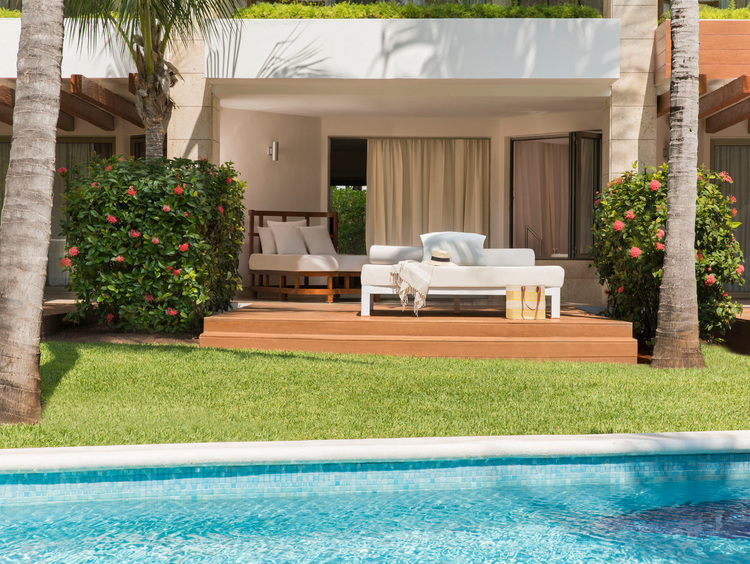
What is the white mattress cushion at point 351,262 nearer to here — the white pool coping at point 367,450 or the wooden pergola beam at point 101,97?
the wooden pergola beam at point 101,97

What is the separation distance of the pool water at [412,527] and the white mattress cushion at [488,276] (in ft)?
12.8

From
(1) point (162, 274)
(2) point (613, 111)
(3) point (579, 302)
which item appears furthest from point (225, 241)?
(3) point (579, 302)

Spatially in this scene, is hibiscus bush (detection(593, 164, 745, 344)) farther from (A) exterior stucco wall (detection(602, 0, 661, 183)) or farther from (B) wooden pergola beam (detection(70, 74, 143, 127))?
(B) wooden pergola beam (detection(70, 74, 143, 127))

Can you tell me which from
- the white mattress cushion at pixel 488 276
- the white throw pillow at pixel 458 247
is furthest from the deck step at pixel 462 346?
the white throw pillow at pixel 458 247

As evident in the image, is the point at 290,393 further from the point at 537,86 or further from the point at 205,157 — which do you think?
the point at 537,86

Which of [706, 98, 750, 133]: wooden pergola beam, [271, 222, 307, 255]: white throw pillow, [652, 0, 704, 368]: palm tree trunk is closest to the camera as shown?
[652, 0, 704, 368]: palm tree trunk

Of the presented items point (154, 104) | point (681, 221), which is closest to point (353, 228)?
point (154, 104)

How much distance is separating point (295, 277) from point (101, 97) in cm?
369

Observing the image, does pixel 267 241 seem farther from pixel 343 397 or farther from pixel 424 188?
pixel 343 397

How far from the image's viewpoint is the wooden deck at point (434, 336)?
23.9 feet

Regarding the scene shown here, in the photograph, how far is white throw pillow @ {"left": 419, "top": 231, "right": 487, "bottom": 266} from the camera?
28.1 feet

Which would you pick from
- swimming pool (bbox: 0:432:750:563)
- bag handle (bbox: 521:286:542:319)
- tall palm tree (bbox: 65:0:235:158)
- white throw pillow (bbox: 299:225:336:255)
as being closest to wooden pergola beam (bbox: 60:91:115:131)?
tall palm tree (bbox: 65:0:235:158)

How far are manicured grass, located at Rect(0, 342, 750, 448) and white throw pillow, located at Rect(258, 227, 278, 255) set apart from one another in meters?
4.25

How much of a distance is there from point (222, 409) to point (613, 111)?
21.4 ft
